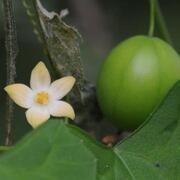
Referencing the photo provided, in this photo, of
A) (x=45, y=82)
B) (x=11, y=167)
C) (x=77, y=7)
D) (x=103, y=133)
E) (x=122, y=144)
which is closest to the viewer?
(x=11, y=167)

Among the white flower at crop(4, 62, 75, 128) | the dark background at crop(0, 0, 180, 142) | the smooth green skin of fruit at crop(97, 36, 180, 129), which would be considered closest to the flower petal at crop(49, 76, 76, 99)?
the white flower at crop(4, 62, 75, 128)

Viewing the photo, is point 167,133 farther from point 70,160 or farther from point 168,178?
point 70,160

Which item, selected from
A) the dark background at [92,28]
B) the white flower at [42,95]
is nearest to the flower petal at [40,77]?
the white flower at [42,95]

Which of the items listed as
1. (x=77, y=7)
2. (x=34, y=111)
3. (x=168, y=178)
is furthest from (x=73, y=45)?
(x=77, y=7)

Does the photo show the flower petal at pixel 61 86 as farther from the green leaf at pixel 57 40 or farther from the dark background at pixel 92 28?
the dark background at pixel 92 28

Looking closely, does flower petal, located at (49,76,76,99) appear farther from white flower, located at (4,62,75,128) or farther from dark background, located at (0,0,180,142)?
dark background, located at (0,0,180,142)

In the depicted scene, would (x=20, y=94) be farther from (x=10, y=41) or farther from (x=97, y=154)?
(x=97, y=154)
